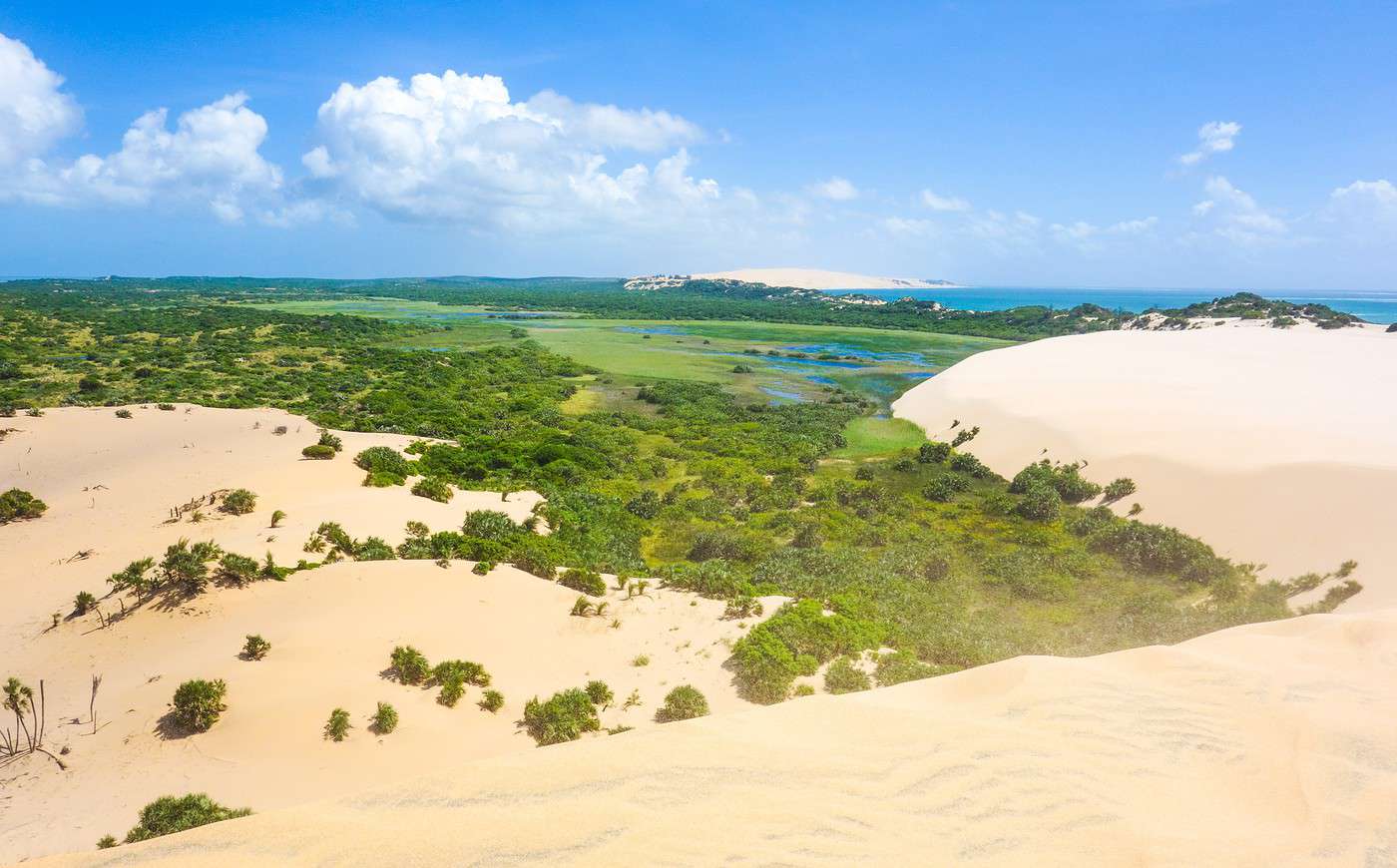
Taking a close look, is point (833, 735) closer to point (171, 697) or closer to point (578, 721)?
point (578, 721)

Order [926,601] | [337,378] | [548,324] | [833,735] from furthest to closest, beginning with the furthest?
[548,324]
[337,378]
[926,601]
[833,735]

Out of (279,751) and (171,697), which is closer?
(279,751)

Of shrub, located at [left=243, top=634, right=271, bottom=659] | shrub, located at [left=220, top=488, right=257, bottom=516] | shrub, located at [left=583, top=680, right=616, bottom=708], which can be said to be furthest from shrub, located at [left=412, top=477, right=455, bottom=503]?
shrub, located at [left=583, top=680, right=616, bottom=708]

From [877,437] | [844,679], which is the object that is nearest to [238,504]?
[844,679]

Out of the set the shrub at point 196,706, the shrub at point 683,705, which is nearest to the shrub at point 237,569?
the shrub at point 196,706

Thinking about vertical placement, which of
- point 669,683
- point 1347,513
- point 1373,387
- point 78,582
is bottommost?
point 669,683

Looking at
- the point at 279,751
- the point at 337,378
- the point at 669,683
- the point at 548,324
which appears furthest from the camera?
the point at 548,324

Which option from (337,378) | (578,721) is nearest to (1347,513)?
(578,721)

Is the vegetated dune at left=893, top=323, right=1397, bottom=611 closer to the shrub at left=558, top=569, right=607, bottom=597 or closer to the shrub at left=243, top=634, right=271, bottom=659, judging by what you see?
the shrub at left=558, top=569, right=607, bottom=597
